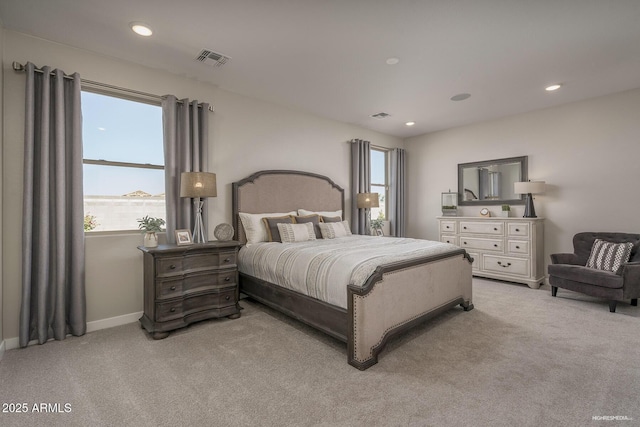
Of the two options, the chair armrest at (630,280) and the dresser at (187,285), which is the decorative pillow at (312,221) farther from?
the chair armrest at (630,280)

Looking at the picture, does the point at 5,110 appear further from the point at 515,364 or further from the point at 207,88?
the point at 515,364

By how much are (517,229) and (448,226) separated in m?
1.12

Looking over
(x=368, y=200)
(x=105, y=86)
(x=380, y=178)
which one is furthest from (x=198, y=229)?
(x=380, y=178)

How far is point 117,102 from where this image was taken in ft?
10.8

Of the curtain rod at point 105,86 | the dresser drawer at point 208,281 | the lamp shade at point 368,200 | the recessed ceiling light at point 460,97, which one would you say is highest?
the recessed ceiling light at point 460,97

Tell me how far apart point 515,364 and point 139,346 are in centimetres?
307

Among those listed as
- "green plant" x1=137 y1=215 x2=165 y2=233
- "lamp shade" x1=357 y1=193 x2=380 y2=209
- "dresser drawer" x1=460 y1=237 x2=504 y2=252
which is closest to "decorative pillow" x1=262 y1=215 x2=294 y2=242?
"green plant" x1=137 y1=215 x2=165 y2=233

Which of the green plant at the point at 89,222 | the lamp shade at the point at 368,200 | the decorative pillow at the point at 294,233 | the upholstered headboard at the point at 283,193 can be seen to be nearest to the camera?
the green plant at the point at 89,222

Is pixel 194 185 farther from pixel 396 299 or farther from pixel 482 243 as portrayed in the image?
pixel 482 243

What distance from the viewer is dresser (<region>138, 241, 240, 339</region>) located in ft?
9.18

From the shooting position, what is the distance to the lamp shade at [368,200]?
539 centimetres

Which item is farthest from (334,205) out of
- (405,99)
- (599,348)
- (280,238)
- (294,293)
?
(599,348)

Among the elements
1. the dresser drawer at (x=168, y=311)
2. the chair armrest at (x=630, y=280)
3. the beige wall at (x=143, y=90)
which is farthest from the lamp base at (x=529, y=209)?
the dresser drawer at (x=168, y=311)

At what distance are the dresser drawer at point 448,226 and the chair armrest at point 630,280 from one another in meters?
2.33
